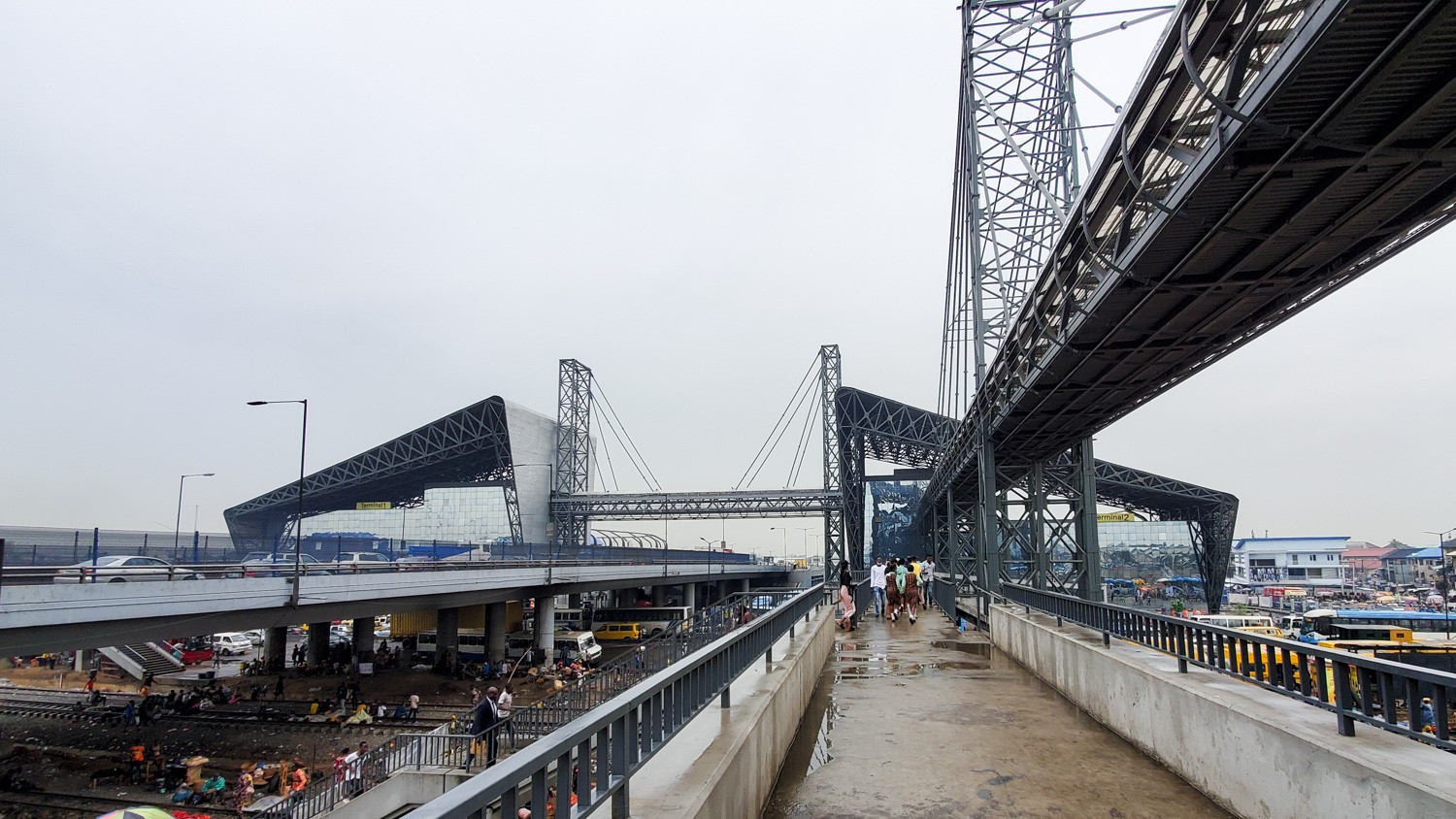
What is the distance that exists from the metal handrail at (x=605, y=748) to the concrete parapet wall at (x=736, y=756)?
0.21m

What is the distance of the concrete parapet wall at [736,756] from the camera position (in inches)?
171

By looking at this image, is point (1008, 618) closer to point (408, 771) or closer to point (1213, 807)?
point (1213, 807)

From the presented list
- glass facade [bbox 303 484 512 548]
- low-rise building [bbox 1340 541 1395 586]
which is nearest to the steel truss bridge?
glass facade [bbox 303 484 512 548]

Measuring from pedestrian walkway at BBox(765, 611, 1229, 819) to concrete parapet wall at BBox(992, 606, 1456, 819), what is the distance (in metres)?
0.20

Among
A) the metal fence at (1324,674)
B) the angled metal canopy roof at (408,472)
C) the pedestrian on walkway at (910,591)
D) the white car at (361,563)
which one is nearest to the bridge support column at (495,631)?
the white car at (361,563)

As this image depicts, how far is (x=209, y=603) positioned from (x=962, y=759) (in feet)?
62.3

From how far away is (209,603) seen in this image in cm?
1975

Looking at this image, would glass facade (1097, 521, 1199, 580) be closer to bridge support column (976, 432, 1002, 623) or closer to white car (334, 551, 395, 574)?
bridge support column (976, 432, 1002, 623)

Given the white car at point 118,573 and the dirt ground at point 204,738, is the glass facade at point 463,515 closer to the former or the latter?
the dirt ground at point 204,738

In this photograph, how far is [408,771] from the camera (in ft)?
58.1

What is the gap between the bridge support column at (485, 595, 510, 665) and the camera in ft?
141

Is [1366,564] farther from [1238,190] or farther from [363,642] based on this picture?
[1238,190]

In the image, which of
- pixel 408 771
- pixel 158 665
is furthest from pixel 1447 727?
pixel 158 665

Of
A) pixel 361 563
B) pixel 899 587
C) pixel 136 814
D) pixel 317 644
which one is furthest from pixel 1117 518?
pixel 136 814
